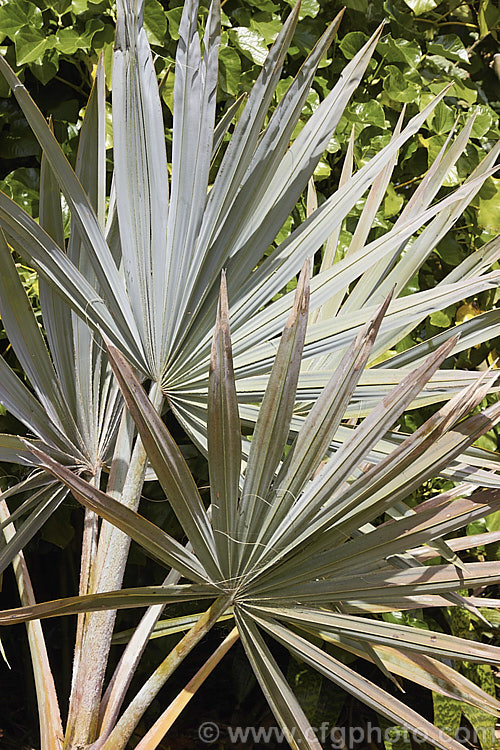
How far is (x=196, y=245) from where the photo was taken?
88 centimetres

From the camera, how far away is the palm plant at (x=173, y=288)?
2.66 feet

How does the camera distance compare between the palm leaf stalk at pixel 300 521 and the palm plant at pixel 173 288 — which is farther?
the palm plant at pixel 173 288

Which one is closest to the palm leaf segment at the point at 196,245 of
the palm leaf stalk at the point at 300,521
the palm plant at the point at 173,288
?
the palm plant at the point at 173,288

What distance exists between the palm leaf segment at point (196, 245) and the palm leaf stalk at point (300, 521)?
16cm

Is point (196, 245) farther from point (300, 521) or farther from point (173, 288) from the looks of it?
point (300, 521)

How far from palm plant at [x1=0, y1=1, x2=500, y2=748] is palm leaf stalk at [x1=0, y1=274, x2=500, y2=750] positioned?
13 cm

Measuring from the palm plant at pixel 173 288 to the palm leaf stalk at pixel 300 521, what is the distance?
0.42ft

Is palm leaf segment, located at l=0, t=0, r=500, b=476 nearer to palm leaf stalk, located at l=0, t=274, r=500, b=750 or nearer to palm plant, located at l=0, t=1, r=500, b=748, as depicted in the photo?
palm plant, located at l=0, t=1, r=500, b=748

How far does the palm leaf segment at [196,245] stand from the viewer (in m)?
0.82

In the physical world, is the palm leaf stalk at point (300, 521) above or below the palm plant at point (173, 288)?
below

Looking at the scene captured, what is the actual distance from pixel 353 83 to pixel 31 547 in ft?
3.75

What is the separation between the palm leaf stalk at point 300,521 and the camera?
625 mm

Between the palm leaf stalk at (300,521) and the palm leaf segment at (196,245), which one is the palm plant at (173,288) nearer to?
the palm leaf segment at (196,245)

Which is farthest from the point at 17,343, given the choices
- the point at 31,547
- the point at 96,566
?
the point at 31,547
